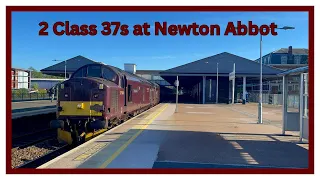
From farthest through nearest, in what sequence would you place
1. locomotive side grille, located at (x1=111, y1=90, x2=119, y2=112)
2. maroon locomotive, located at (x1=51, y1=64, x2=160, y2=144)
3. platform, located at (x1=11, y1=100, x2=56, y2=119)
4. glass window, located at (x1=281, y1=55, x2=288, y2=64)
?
→ glass window, located at (x1=281, y1=55, x2=288, y2=64), platform, located at (x1=11, y1=100, x2=56, y2=119), locomotive side grille, located at (x1=111, y1=90, x2=119, y2=112), maroon locomotive, located at (x1=51, y1=64, x2=160, y2=144)

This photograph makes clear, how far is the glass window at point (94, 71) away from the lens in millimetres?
13508

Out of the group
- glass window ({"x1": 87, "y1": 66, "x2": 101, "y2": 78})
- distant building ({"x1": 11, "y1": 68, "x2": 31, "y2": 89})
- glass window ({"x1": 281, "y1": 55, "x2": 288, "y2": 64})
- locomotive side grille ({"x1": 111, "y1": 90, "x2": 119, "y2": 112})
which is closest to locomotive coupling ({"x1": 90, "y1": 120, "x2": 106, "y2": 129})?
locomotive side grille ({"x1": 111, "y1": 90, "x2": 119, "y2": 112})

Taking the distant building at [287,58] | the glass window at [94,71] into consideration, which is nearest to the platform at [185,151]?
the glass window at [94,71]

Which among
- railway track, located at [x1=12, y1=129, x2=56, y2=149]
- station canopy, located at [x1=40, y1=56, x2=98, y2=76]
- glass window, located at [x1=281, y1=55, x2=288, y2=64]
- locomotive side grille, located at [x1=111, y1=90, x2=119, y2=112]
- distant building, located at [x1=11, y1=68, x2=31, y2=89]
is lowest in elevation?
railway track, located at [x1=12, y1=129, x2=56, y2=149]

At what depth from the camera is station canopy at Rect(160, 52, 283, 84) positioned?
150 ft

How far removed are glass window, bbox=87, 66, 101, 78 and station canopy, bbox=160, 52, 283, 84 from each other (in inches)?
1267

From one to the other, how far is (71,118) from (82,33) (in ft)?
16.3

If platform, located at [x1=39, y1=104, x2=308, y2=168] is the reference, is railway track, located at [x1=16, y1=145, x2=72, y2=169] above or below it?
below

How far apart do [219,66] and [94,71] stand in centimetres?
3555

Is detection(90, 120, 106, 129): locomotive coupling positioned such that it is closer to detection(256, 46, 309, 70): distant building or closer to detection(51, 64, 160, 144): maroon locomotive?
detection(51, 64, 160, 144): maroon locomotive

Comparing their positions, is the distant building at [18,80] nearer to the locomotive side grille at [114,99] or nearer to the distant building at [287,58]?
the locomotive side grille at [114,99]

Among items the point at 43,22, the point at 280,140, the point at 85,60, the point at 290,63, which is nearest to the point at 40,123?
the point at 43,22

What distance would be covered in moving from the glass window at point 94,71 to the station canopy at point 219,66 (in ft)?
106

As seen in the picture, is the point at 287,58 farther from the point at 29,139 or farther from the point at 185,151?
the point at 185,151
